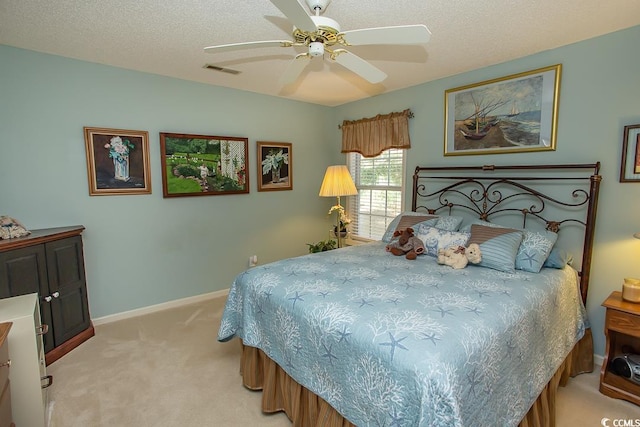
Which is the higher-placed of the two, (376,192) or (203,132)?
(203,132)

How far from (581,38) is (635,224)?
4.72 feet

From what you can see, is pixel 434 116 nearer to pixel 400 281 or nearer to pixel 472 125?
pixel 472 125

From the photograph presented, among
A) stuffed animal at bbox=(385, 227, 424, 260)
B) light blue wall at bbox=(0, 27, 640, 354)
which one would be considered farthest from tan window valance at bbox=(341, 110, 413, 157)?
stuffed animal at bbox=(385, 227, 424, 260)

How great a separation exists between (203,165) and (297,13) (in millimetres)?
2514

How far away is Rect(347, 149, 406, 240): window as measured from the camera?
3.97 m

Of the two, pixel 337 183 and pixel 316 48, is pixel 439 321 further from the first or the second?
pixel 337 183

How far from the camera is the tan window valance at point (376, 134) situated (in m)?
3.69

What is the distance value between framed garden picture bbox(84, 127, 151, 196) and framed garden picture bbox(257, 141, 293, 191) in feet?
4.26

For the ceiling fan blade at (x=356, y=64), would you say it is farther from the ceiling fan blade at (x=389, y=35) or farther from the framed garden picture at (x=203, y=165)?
the framed garden picture at (x=203, y=165)

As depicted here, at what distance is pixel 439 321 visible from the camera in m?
1.44

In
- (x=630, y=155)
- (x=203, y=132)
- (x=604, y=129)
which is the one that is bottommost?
(x=630, y=155)

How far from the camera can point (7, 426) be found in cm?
143

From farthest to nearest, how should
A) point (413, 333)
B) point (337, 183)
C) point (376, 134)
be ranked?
point (376, 134) < point (337, 183) < point (413, 333)

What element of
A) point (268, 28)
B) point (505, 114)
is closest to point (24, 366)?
point (268, 28)
